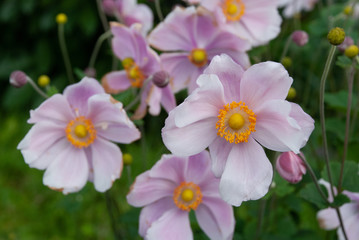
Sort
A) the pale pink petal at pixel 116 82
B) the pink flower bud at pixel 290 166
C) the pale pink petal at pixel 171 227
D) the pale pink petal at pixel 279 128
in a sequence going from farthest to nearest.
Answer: the pale pink petal at pixel 116 82, the pale pink petal at pixel 171 227, the pink flower bud at pixel 290 166, the pale pink petal at pixel 279 128

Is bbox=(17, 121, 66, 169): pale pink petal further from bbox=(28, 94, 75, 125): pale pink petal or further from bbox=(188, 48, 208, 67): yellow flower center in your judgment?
bbox=(188, 48, 208, 67): yellow flower center

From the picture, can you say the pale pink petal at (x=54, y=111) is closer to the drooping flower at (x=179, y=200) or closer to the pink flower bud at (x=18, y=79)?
the pink flower bud at (x=18, y=79)

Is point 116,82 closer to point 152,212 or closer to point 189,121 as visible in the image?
point 152,212

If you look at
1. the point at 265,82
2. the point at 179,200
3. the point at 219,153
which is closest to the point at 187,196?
the point at 179,200

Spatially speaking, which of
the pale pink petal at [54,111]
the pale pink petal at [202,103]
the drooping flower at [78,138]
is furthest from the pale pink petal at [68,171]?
the pale pink petal at [202,103]

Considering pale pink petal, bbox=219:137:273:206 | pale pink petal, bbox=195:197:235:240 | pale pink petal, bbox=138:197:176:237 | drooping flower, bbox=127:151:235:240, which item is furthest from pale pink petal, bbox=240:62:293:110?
pale pink petal, bbox=138:197:176:237

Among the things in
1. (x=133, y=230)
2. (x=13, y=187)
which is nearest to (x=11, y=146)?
(x=13, y=187)
